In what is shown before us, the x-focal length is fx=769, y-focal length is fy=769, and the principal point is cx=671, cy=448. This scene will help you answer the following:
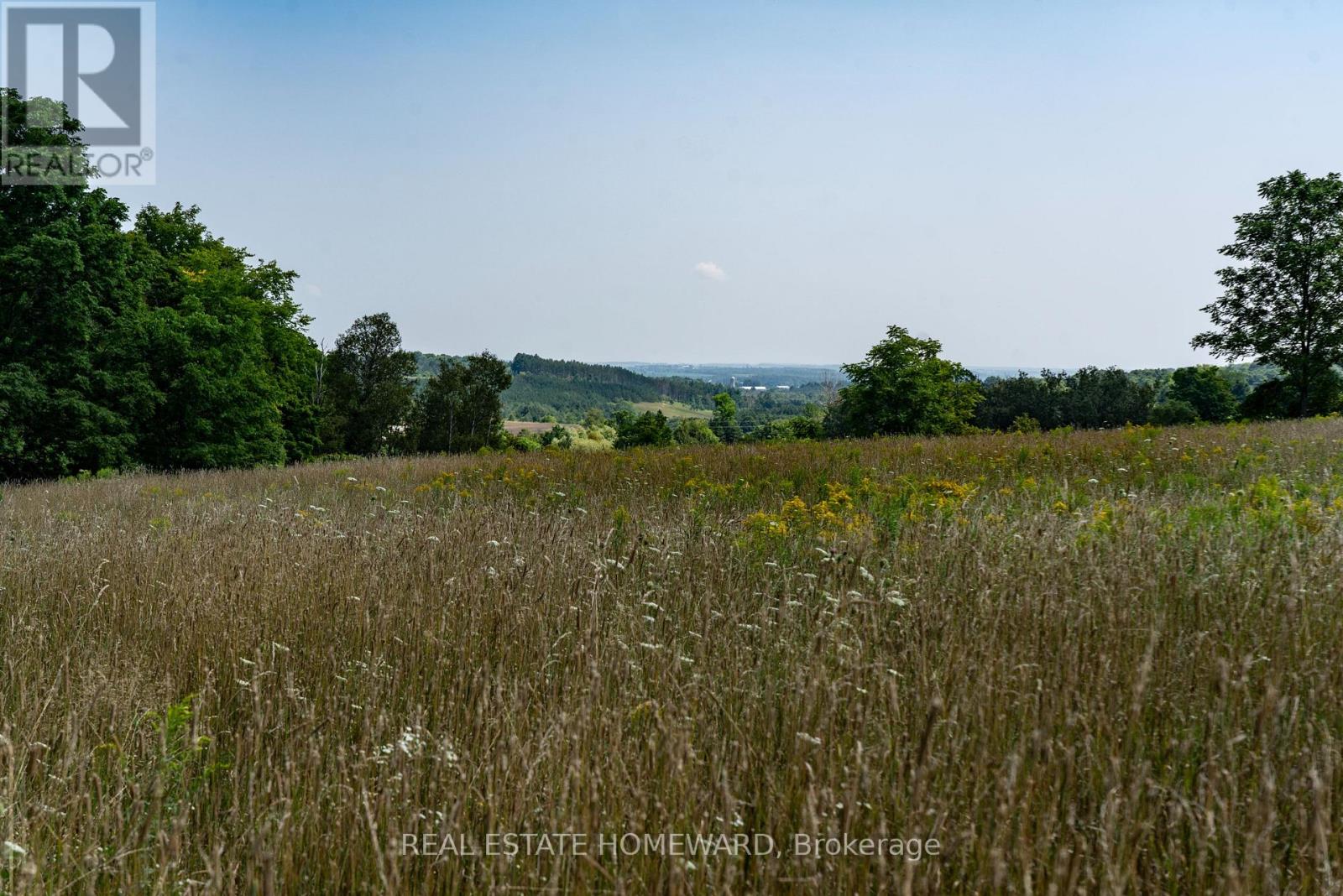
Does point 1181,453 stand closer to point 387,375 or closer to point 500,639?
point 500,639

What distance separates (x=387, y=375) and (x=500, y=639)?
184 feet

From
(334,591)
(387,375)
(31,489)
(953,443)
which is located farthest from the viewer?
(387,375)

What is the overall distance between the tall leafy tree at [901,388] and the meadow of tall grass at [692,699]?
35.8 m

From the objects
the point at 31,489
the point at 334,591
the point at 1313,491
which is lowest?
the point at 31,489

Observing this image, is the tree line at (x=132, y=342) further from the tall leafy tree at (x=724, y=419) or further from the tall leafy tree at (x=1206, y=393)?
the tall leafy tree at (x=724, y=419)

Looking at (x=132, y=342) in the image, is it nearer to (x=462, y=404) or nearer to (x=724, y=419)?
(x=462, y=404)

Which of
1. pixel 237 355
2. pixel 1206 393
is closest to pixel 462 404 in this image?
pixel 237 355

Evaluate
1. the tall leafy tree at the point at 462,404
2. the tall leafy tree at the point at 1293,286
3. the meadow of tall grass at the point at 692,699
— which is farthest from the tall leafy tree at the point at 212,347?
the tall leafy tree at the point at 1293,286

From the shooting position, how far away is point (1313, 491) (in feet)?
20.2

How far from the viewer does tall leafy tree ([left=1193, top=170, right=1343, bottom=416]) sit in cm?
3139

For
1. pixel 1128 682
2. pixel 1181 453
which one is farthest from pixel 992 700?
pixel 1181 453

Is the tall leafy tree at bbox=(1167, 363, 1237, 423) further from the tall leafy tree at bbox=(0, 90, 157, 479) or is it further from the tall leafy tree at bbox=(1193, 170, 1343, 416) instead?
the tall leafy tree at bbox=(0, 90, 157, 479)

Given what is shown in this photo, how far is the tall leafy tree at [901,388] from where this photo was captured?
136 feet

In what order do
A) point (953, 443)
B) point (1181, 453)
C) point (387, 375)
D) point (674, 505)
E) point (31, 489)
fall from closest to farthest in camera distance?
point (674, 505)
point (1181, 453)
point (953, 443)
point (31, 489)
point (387, 375)
